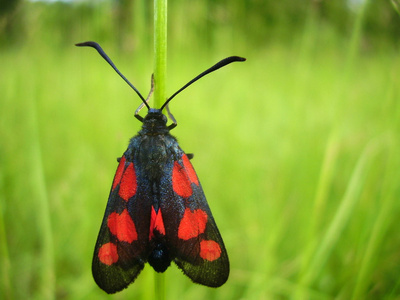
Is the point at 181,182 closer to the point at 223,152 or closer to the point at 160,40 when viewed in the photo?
the point at 160,40

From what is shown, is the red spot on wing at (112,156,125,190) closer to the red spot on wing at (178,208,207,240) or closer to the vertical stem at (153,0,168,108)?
the red spot on wing at (178,208,207,240)

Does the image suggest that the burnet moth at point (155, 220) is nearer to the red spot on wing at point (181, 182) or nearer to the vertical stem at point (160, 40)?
the red spot on wing at point (181, 182)

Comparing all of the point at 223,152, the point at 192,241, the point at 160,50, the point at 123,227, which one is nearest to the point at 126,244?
the point at 123,227

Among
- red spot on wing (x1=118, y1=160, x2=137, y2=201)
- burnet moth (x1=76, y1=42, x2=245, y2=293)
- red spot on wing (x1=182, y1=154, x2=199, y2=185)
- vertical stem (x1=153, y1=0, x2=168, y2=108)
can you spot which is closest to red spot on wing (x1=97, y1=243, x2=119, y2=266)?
burnet moth (x1=76, y1=42, x2=245, y2=293)

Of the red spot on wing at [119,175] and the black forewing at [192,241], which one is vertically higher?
the red spot on wing at [119,175]

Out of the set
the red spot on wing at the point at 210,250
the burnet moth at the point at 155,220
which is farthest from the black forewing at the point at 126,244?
the red spot on wing at the point at 210,250

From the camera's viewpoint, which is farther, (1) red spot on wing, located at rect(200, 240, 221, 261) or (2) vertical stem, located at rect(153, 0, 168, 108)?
(1) red spot on wing, located at rect(200, 240, 221, 261)

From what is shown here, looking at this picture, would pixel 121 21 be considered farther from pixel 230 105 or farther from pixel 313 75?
pixel 313 75
